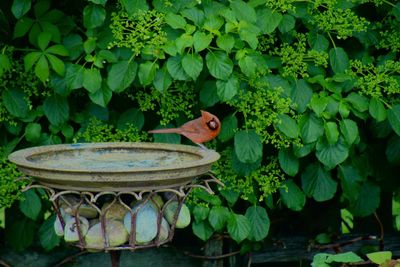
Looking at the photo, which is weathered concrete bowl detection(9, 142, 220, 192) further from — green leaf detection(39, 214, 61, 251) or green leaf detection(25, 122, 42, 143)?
green leaf detection(39, 214, 61, 251)

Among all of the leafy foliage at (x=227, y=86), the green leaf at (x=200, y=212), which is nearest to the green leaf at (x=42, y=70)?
the leafy foliage at (x=227, y=86)

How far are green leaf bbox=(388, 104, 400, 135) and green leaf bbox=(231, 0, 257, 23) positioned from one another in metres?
0.75

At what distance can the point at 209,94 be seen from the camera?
321 centimetres

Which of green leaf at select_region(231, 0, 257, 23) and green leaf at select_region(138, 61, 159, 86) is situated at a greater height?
green leaf at select_region(231, 0, 257, 23)

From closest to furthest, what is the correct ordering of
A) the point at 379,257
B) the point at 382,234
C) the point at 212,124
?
the point at 379,257 → the point at 212,124 → the point at 382,234

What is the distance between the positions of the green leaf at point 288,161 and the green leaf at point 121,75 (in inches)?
28.7

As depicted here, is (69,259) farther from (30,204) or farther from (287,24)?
(287,24)

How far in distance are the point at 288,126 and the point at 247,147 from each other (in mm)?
186

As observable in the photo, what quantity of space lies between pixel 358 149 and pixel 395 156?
0.18 metres

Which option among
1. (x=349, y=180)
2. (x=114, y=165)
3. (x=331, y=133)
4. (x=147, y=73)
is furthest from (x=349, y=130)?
(x=114, y=165)

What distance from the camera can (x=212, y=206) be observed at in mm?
3471

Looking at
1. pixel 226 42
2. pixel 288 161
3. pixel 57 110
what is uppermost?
pixel 226 42

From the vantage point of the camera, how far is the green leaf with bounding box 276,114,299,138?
3.19m

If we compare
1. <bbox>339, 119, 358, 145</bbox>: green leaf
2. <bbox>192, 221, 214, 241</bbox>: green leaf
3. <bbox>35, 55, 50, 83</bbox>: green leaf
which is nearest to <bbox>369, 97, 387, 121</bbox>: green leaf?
<bbox>339, 119, 358, 145</bbox>: green leaf
